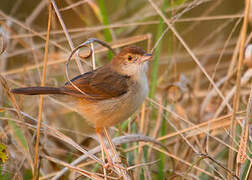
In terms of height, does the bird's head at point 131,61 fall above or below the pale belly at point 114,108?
above

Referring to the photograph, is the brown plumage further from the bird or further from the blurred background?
the blurred background

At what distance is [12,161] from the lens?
234 centimetres

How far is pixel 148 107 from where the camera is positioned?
3391 mm

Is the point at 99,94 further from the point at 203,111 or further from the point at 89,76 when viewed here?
the point at 203,111

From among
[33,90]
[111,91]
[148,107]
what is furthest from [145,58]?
[33,90]

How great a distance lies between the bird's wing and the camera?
2633 mm

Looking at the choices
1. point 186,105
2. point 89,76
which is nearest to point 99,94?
point 89,76

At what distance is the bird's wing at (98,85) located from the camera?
104 inches

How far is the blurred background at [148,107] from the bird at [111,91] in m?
0.17

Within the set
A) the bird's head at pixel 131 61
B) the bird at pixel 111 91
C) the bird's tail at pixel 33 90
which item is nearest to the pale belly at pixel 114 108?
the bird at pixel 111 91

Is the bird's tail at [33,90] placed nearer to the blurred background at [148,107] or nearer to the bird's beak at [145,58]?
the blurred background at [148,107]

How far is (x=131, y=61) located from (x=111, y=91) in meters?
0.31

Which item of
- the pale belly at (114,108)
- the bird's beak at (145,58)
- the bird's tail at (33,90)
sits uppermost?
the bird's beak at (145,58)

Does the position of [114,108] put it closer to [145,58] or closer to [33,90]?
[145,58]
